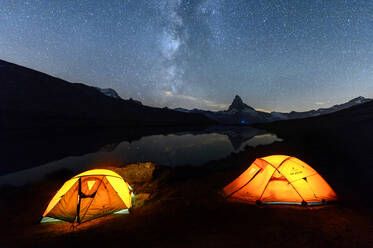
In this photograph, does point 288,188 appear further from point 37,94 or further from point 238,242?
point 37,94

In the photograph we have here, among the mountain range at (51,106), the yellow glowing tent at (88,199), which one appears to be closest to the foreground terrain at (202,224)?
the yellow glowing tent at (88,199)

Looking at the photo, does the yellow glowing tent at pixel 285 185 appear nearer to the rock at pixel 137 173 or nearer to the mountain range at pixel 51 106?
the rock at pixel 137 173

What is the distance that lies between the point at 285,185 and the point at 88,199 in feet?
28.4

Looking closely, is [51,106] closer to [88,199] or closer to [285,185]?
[88,199]

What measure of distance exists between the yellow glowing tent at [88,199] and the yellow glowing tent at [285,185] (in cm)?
562

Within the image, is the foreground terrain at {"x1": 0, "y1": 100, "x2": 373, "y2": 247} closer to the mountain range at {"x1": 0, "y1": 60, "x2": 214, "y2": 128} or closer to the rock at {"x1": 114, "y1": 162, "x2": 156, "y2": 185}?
the rock at {"x1": 114, "y1": 162, "x2": 156, "y2": 185}

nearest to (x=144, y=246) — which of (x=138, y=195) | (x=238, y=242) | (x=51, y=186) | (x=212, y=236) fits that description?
(x=212, y=236)

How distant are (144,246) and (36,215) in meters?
6.91

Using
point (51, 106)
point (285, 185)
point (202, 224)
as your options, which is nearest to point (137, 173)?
point (202, 224)

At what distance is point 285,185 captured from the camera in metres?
6.32

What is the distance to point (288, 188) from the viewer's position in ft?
20.6

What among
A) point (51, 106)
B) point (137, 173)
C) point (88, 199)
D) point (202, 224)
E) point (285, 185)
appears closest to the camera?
point (202, 224)

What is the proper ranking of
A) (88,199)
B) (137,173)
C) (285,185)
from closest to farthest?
(285,185), (88,199), (137,173)

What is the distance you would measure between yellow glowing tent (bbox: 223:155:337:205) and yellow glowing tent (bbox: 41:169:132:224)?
18.4 ft
